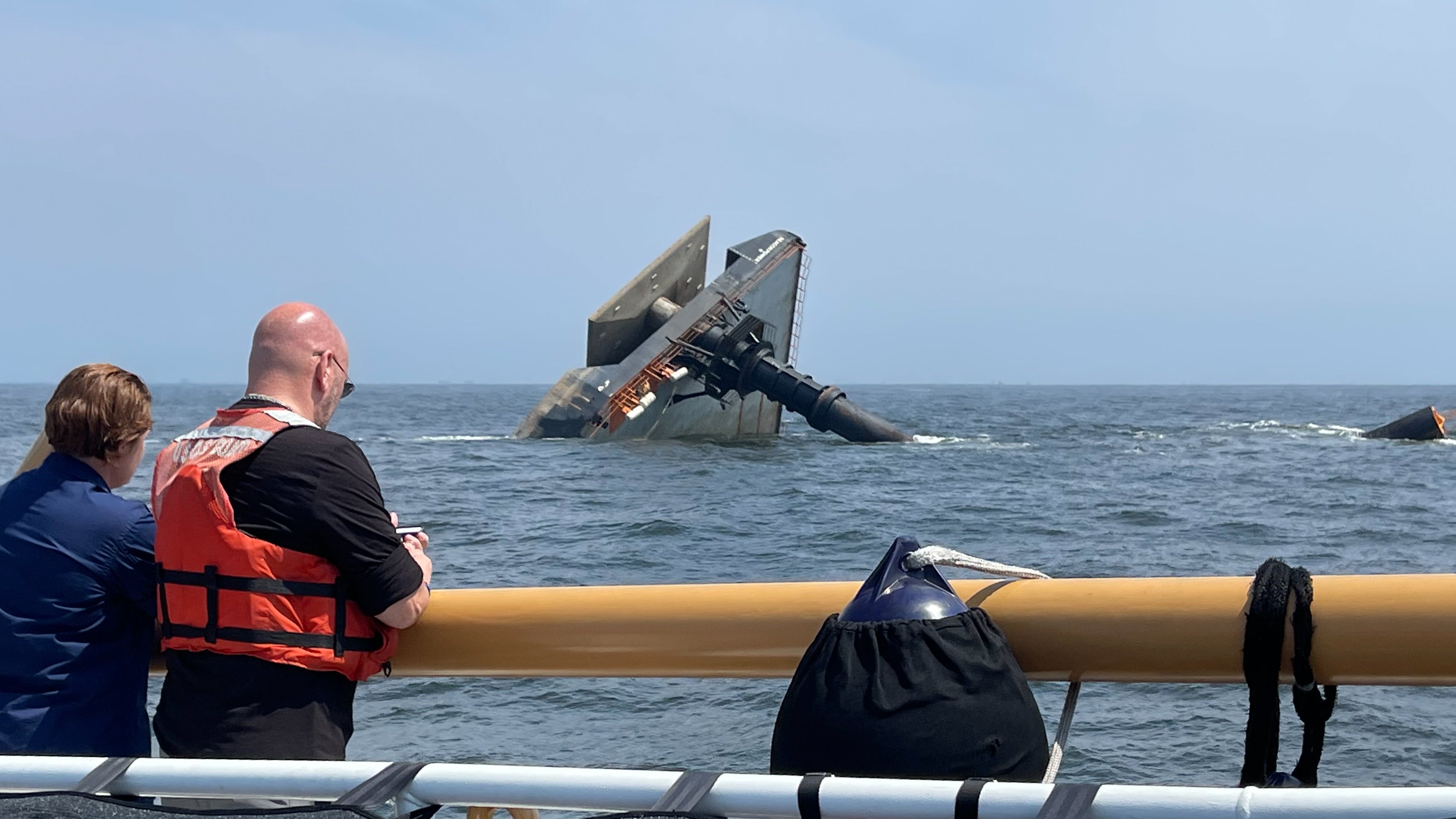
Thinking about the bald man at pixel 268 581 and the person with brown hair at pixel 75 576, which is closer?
the bald man at pixel 268 581

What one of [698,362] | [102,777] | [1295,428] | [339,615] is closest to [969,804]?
[102,777]

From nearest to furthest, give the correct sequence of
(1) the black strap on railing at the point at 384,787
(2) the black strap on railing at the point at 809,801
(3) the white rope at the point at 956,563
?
(2) the black strap on railing at the point at 809,801 < (1) the black strap on railing at the point at 384,787 < (3) the white rope at the point at 956,563

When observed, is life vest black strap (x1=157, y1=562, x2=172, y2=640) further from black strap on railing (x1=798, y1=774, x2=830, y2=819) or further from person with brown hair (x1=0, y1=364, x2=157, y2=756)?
black strap on railing (x1=798, y1=774, x2=830, y2=819)

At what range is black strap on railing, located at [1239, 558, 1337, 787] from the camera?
82.8 inches

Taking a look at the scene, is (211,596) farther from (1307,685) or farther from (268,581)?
(1307,685)

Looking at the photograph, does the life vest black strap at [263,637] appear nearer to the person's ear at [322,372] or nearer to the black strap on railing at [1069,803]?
the person's ear at [322,372]

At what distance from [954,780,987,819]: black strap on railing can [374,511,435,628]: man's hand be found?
1.16 m

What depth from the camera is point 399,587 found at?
242 cm

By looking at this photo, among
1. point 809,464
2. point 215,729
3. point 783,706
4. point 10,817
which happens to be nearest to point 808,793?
point 783,706

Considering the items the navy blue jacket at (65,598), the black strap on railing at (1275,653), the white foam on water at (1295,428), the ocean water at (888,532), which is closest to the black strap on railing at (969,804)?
the black strap on railing at (1275,653)

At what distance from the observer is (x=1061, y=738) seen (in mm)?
2199

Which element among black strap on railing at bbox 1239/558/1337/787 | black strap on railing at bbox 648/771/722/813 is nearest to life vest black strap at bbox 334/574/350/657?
black strap on railing at bbox 648/771/722/813

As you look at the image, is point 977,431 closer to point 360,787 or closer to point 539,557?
point 539,557

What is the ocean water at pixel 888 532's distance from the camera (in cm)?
757
